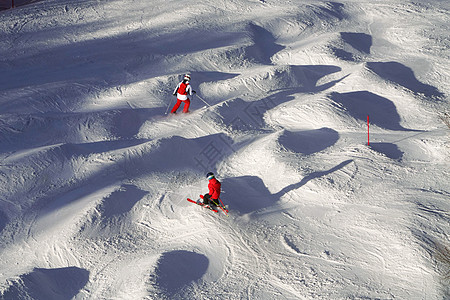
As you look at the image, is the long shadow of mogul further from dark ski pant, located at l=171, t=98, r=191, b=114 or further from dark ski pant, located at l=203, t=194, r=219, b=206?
dark ski pant, located at l=171, t=98, r=191, b=114

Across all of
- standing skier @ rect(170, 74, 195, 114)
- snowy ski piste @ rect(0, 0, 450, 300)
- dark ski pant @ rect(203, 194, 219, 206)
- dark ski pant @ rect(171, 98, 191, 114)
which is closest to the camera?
snowy ski piste @ rect(0, 0, 450, 300)

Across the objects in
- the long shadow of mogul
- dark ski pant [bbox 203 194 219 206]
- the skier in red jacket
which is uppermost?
the skier in red jacket

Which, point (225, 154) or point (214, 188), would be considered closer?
point (214, 188)

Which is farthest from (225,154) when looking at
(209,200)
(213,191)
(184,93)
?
(213,191)

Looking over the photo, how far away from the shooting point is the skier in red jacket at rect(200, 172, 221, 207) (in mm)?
11898

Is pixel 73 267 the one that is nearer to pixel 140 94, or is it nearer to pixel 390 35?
pixel 140 94

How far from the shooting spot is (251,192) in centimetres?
1356

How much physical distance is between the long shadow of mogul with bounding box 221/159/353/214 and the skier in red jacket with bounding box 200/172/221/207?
0.61m

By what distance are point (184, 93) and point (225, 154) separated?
300 cm

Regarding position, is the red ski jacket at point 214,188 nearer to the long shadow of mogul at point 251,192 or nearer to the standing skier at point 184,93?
the long shadow of mogul at point 251,192

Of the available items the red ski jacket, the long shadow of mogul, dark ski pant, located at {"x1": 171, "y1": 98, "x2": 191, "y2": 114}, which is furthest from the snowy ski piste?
the red ski jacket

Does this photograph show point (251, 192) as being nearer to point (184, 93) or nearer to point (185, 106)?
point (184, 93)

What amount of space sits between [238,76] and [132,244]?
1055 cm

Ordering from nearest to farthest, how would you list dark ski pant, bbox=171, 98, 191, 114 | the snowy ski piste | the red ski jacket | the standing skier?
the snowy ski piste, the red ski jacket, the standing skier, dark ski pant, bbox=171, 98, 191, 114
